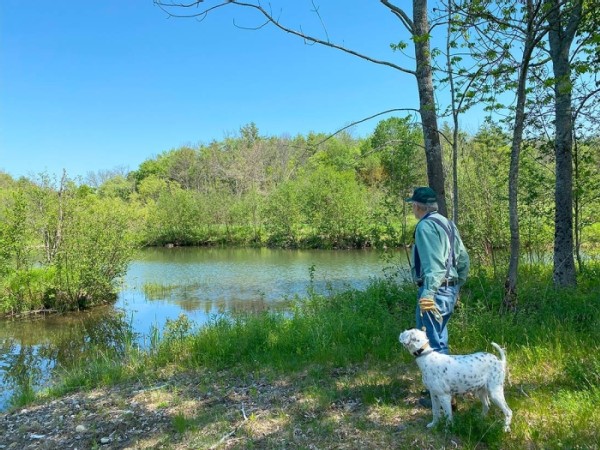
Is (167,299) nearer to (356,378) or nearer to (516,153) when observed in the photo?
(356,378)

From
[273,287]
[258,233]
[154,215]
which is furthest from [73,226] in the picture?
[154,215]

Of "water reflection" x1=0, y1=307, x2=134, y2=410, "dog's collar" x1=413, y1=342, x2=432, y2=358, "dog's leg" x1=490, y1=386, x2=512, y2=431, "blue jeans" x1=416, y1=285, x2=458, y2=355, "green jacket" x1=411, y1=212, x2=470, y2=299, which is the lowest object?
"water reflection" x1=0, y1=307, x2=134, y2=410

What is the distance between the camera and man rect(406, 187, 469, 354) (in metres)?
3.60

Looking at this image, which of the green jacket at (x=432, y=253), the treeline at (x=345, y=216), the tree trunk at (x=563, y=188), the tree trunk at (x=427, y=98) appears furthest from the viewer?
the treeline at (x=345, y=216)

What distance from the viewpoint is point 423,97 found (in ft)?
20.9

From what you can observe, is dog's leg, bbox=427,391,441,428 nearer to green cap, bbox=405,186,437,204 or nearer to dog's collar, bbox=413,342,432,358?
dog's collar, bbox=413,342,432,358

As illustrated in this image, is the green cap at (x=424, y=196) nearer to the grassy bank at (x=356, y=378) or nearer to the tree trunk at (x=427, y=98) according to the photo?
the grassy bank at (x=356, y=378)

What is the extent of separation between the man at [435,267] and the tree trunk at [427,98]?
2634mm

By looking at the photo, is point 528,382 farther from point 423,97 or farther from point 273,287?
point 273,287

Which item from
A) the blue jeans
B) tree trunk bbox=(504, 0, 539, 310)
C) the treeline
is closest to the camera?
the blue jeans

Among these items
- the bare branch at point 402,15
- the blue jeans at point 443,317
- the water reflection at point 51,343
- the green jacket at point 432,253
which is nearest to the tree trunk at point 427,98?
the bare branch at point 402,15

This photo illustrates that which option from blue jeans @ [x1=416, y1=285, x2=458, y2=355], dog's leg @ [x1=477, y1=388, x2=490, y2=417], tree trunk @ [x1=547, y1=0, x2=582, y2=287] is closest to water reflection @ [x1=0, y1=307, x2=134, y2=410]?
blue jeans @ [x1=416, y1=285, x2=458, y2=355]

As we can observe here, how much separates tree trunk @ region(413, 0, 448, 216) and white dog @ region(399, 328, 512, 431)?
334 cm

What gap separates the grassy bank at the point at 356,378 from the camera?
3473 millimetres
